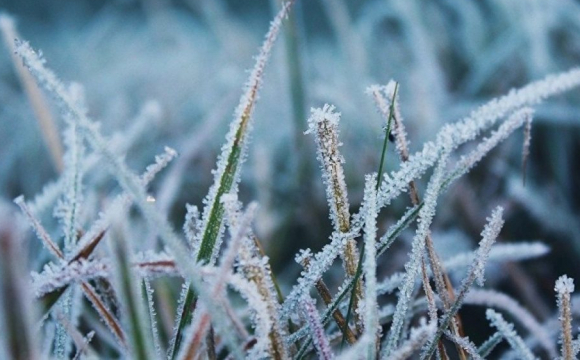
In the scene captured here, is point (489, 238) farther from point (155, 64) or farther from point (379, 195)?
point (155, 64)

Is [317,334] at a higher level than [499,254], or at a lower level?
lower

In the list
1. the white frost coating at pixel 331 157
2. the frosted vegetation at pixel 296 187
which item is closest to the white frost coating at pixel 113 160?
the frosted vegetation at pixel 296 187

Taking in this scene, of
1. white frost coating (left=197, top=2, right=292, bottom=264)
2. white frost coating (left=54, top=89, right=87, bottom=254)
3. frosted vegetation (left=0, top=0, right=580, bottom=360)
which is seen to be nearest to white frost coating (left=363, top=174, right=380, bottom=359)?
frosted vegetation (left=0, top=0, right=580, bottom=360)

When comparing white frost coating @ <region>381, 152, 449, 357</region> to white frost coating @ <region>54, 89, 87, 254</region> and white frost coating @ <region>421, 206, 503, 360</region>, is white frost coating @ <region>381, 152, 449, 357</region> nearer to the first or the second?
white frost coating @ <region>421, 206, 503, 360</region>

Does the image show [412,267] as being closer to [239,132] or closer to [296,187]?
[239,132]

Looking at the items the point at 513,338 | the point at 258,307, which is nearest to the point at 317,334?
the point at 258,307

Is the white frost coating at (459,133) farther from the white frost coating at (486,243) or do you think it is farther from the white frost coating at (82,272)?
the white frost coating at (82,272)

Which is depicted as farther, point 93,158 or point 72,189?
point 93,158

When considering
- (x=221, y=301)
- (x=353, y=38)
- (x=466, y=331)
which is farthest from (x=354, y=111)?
(x=221, y=301)
